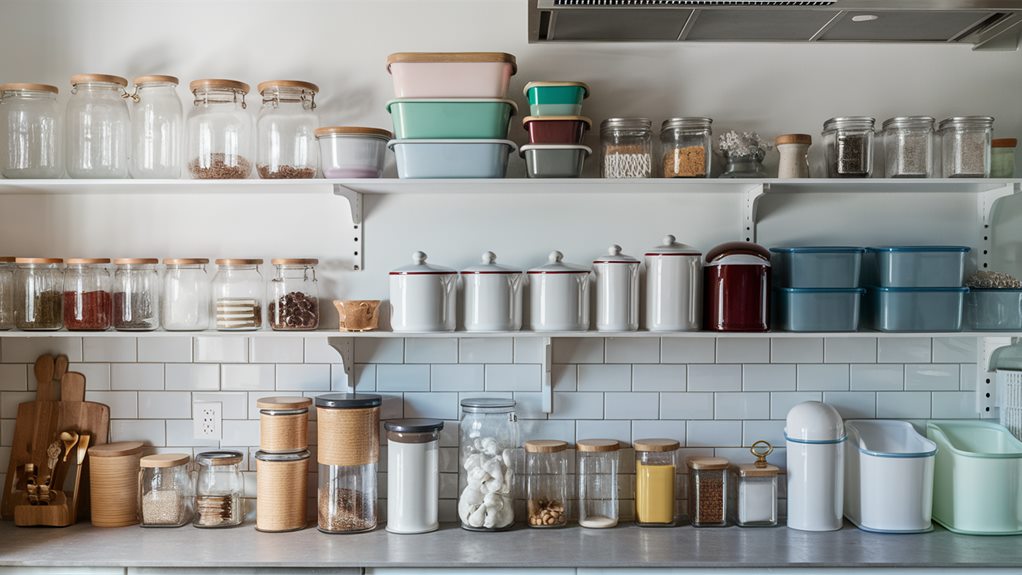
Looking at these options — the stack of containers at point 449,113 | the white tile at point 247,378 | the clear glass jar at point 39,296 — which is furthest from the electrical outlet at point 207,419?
the stack of containers at point 449,113

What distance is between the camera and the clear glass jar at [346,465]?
7.91 ft

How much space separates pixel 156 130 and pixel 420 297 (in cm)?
90

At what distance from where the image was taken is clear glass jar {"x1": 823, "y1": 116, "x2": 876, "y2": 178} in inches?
94.7

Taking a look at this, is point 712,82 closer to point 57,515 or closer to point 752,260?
point 752,260

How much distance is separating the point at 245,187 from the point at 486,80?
76 centimetres

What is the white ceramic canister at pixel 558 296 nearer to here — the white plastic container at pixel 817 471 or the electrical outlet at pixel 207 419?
the white plastic container at pixel 817 471

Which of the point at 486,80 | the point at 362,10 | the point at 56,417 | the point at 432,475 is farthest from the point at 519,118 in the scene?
the point at 56,417

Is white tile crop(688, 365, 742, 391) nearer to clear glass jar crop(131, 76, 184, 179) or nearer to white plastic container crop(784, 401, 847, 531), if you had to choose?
white plastic container crop(784, 401, 847, 531)

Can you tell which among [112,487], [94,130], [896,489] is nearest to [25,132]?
[94,130]

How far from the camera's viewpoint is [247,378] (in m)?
2.63

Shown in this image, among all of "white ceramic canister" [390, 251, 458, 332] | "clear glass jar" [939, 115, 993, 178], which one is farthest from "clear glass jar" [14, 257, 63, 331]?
"clear glass jar" [939, 115, 993, 178]

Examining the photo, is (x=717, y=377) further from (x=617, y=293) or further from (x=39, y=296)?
(x=39, y=296)

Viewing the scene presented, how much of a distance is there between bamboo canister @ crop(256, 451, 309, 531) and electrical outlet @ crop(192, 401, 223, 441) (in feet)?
0.80

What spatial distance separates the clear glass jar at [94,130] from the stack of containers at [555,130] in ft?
3.84
